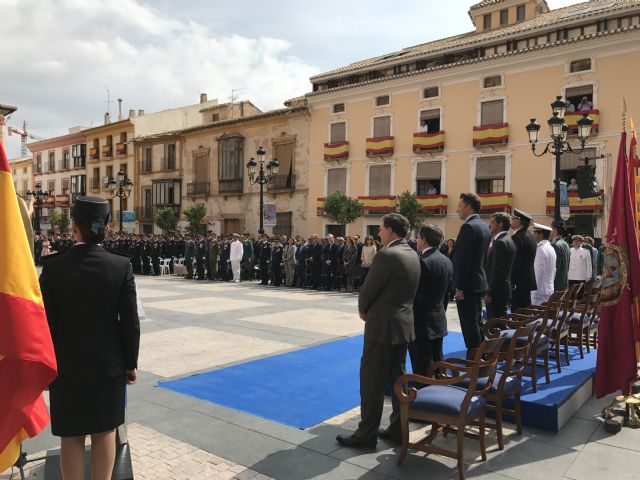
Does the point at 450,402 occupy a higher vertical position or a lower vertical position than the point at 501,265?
lower

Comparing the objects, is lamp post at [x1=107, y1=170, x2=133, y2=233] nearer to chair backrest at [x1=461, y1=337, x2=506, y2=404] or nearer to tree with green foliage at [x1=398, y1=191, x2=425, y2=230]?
tree with green foliage at [x1=398, y1=191, x2=425, y2=230]

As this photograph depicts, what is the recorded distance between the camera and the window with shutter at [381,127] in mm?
27344

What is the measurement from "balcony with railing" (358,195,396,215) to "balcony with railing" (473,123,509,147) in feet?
16.3

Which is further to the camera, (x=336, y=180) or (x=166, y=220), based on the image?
(x=166, y=220)

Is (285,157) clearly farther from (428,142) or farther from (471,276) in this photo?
(471,276)

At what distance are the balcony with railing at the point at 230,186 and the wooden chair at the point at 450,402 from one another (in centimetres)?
2980

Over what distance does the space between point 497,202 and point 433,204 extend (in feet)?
10.1

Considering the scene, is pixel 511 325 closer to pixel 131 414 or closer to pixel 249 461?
pixel 249 461

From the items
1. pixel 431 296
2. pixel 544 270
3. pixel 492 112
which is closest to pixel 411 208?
pixel 492 112

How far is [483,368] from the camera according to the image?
3852mm

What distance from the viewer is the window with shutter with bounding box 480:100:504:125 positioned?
23.9 m

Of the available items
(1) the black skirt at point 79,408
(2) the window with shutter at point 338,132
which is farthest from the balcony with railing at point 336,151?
(1) the black skirt at point 79,408

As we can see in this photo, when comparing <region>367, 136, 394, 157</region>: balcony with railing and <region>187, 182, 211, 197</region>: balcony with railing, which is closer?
<region>367, 136, 394, 157</region>: balcony with railing

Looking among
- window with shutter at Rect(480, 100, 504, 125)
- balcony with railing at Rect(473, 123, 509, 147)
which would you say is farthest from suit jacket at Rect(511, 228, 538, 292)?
window with shutter at Rect(480, 100, 504, 125)
